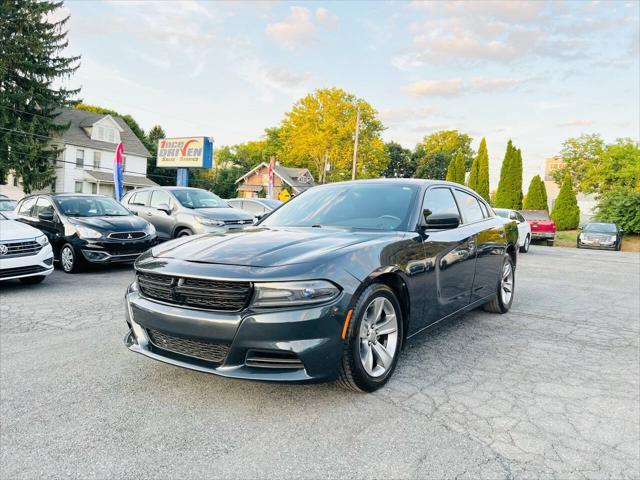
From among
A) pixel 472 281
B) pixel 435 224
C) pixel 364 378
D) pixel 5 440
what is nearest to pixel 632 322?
pixel 472 281

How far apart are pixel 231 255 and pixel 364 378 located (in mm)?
1192

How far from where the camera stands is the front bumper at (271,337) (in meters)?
2.75

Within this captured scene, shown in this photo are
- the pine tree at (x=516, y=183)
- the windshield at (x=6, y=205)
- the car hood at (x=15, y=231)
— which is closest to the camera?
the car hood at (x=15, y=231)

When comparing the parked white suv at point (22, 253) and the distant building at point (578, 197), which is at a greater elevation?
the distant building at point (578, 197)

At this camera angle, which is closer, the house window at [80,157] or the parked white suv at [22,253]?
the parked white suv at [22,253]

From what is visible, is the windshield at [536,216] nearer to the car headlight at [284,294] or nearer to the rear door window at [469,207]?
the rear door window at [469,207]

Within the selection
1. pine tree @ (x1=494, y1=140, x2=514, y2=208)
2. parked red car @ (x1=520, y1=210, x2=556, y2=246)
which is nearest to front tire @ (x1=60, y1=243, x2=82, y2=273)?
parked red car @ (x1=520, y1=210, x2=556, y2=246)

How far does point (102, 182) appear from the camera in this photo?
4200 centimetres

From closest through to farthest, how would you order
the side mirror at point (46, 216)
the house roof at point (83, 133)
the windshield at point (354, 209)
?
the windshield at point (354, 209) → the side mirror at point (46, 216) → the house roof at point (83, 133)

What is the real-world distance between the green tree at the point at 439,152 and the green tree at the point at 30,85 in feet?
174

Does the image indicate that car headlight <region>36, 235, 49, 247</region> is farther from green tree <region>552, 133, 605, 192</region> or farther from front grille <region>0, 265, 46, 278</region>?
green tree <region>552, 133, 605, 192</region>

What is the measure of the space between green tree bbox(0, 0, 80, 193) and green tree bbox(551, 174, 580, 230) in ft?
119

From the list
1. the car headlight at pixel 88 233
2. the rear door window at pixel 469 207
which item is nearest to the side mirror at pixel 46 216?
the car headlight at pixel 88 233

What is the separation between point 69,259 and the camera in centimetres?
881
